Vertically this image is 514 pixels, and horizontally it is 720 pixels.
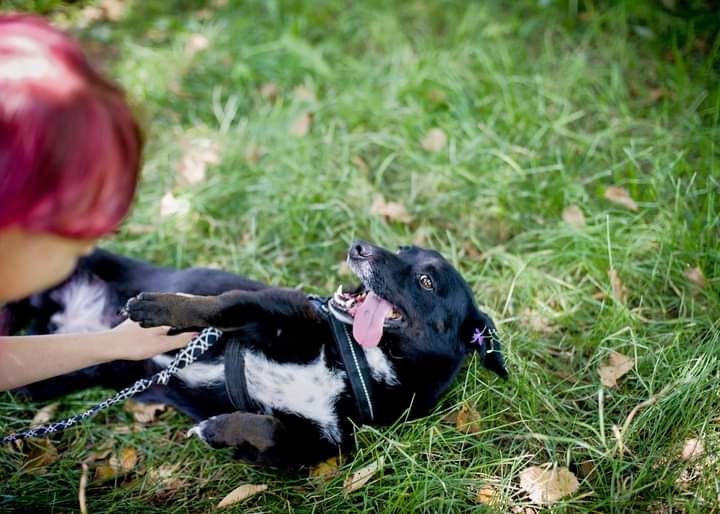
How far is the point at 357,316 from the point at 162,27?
3244mm

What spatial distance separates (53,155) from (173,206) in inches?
95.2

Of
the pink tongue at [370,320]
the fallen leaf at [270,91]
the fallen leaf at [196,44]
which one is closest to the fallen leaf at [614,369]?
the pink tongue at [370,320]

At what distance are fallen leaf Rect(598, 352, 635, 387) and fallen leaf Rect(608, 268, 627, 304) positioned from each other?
0.34 meters

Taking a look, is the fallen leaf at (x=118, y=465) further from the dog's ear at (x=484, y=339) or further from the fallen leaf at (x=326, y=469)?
the dog's ear at (x=484, y=339)

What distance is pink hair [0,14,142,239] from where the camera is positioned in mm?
1371

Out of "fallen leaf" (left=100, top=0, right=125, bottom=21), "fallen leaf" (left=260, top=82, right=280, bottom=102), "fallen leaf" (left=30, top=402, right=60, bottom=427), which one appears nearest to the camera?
"fallen leaf" (left=30, top=402, right=60, bottom=427)

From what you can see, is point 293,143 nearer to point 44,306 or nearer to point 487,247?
point 487,247

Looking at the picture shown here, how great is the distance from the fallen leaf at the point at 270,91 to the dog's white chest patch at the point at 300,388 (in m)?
2.24

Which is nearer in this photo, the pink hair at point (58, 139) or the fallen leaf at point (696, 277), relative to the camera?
the pink hair at point (58, 139)

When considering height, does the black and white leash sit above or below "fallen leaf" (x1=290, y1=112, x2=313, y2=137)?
below

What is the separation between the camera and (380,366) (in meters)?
2.70

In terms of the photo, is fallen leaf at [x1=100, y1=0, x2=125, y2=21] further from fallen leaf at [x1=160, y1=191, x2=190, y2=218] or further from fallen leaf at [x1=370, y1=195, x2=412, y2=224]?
fallen leaf at [x1=370, y1=195, x2=412, y2=224]

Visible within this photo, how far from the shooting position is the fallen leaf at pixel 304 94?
167 inches

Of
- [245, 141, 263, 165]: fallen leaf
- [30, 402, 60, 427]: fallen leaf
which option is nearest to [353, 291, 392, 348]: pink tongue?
[30, 402, 60, 427]: fallen leaf
